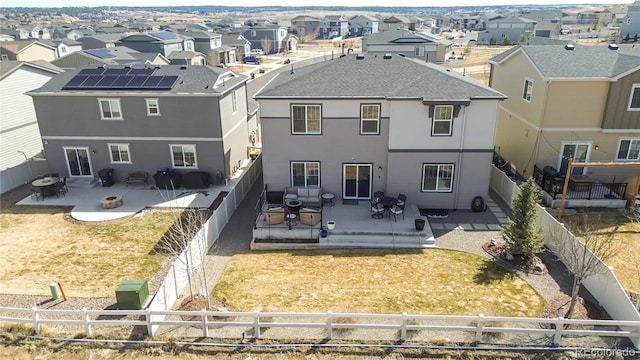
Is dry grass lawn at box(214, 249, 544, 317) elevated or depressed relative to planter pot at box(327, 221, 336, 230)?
depressed

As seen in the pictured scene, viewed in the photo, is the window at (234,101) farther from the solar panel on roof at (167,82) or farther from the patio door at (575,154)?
the patio door at (575,154)

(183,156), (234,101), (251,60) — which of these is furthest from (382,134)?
(251,60)

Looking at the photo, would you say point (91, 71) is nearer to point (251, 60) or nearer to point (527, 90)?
point (527, 90)

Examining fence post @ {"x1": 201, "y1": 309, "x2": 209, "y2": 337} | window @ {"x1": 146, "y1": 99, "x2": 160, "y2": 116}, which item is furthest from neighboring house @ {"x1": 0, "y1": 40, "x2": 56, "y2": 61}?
fence post @ {"x1": 201, "y1": 309, "x2": 209, "y2": 337}

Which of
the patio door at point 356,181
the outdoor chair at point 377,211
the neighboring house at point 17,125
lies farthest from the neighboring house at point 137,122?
the outdoor chair at point 377,211

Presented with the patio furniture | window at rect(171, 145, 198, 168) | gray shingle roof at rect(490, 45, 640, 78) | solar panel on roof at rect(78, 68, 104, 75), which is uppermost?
gray shingle roof at rect(490, 45, 640, 78)

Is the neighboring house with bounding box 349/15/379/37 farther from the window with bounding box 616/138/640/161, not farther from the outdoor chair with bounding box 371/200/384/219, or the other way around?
the outdoor chair with bounding box 371/200/384/219

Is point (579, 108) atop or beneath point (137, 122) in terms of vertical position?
atop
